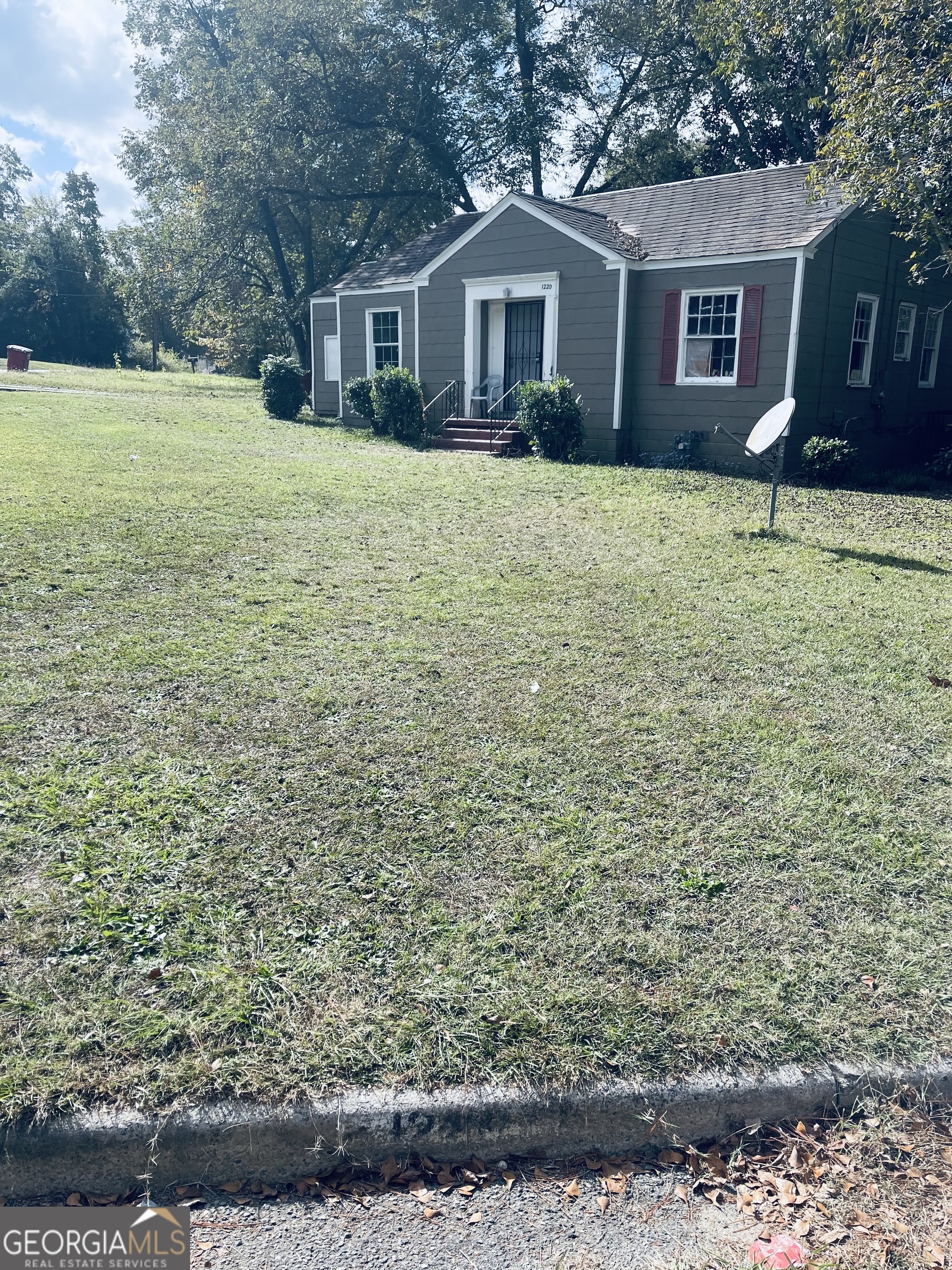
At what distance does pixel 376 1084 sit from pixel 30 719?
112 inches

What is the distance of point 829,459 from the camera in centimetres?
1293

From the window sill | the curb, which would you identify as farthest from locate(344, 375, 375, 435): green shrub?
the curb

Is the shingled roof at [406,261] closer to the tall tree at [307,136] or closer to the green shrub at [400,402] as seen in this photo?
the green shrub at [400,402]

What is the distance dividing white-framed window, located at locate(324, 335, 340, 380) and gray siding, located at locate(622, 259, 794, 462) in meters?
8.16

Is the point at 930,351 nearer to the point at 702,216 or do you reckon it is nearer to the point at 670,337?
the point at 702,216

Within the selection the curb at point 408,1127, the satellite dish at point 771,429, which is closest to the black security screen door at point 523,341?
the satellite dish at point 771,429

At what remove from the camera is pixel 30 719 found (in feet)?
15.1

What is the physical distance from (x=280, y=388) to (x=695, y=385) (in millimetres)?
9100

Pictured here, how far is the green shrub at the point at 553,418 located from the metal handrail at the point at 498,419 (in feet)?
1.84

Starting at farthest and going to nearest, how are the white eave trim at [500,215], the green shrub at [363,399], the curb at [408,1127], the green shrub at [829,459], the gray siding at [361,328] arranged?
the gray siding at [361,328] < the green shrub at [363,399] < the white eave trim at [500,215] < the green shrub at [829,459] < the curb at [408,1127]

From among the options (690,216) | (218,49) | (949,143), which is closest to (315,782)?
(949,143)

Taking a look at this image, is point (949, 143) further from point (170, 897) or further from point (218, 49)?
point (218, 49)

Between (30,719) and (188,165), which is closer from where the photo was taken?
(30,719)

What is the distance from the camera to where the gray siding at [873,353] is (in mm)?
13953
